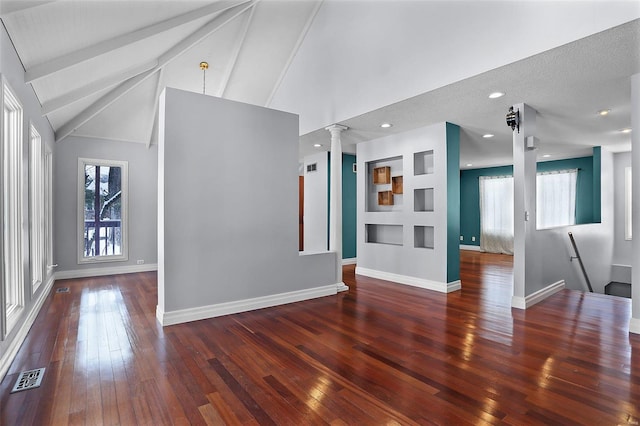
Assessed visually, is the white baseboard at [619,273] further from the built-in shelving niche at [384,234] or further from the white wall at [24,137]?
the white wall at [24,137]

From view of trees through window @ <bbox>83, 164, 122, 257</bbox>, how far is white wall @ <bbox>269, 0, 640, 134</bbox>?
3633 millimetres

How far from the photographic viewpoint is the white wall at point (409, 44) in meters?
2.65

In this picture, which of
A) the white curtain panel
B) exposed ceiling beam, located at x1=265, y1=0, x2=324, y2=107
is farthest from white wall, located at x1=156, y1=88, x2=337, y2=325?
the white curtain panel

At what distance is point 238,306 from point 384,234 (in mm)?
3089

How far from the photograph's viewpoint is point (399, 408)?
2.00 m

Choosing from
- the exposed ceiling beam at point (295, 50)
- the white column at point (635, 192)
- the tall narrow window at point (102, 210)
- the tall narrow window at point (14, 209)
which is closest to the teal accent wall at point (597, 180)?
the white column at point (635, 192)

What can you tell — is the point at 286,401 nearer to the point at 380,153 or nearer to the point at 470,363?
the point at 470,363

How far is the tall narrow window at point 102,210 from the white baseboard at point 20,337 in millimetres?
1658

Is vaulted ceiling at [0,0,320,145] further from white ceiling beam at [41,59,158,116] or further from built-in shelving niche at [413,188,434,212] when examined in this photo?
built-in shelving niche at [413,188,434,212]

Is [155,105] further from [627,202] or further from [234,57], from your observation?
[627,202]

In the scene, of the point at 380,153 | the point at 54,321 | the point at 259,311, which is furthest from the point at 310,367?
the point at 380,153

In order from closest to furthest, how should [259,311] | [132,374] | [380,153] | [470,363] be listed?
[132,374]
[470,363]
[259,311]
[380,153]

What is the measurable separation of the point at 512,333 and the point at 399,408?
1.89 metres

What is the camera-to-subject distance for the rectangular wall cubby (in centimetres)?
539
